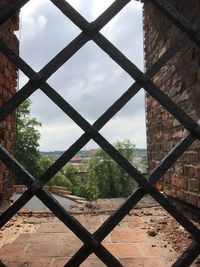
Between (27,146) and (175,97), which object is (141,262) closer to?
(175,97)

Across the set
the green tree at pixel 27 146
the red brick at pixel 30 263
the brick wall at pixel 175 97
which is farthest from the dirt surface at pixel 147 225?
the green tree at pixel 27 146

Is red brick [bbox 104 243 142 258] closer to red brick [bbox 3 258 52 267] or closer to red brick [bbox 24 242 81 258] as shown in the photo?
red brick [bbox 24 242 81 258]

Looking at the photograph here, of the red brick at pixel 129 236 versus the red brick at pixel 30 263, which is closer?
the red brick at pixel 30 263

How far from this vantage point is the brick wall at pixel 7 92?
2.74 m

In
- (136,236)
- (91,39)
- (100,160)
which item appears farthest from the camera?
(100,160)

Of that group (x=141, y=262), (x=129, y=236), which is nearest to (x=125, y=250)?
(x=141, y=262)

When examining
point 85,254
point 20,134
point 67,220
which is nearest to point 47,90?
point 67,220

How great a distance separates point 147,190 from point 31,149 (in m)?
25.1

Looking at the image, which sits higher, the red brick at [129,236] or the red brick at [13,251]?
the red brick at [13,251]

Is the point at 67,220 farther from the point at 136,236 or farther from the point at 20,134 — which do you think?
the point at 20,134

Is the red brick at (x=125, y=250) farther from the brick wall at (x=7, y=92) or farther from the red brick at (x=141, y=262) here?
the brick wall at (x=7, y=92)

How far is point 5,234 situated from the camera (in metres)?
3.09

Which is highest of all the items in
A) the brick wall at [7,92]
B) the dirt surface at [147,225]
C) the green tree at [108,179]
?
the brick wall at [7,92]

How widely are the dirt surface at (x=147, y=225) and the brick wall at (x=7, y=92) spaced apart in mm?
411
